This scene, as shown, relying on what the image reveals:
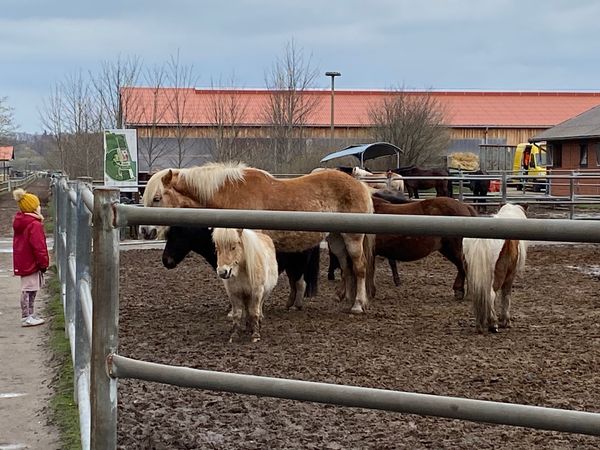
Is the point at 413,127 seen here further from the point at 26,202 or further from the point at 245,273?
the point at 245,273

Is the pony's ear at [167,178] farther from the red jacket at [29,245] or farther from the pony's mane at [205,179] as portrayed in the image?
the red jacket at [29,245]

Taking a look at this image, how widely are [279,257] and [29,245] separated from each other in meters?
2.74

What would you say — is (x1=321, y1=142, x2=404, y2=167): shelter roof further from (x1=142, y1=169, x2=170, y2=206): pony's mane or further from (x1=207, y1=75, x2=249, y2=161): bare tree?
(x1=142, y1=169, x2=170, y2=206): pony's mane

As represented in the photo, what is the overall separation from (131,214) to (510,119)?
178ft

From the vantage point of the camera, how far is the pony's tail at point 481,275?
7129mm

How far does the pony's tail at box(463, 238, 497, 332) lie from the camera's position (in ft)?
23.4

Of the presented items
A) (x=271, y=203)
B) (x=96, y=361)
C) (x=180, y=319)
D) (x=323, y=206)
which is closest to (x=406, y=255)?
(x=323, y=206)

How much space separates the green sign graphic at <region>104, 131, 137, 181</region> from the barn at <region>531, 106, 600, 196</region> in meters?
18.6

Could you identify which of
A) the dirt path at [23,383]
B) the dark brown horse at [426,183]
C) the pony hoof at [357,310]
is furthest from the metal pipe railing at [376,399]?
the dark brown horse at [426,183]

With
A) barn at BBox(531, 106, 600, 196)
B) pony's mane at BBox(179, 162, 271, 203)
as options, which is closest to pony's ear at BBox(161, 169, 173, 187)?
pony's mane at BBox(179, 162, 271, 203)

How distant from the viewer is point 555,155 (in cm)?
3503

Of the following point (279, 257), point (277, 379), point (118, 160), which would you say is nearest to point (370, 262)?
point (279, 257)

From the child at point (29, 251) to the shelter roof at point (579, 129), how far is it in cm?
2707

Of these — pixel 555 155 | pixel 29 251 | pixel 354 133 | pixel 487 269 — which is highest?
pixel 354 133
